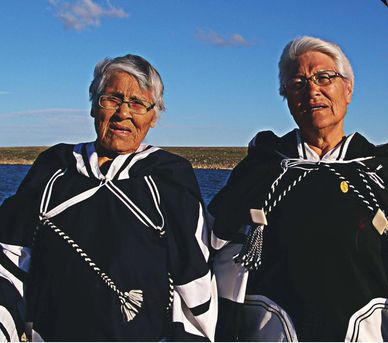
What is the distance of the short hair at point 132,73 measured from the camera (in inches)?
126

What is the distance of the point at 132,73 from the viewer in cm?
318

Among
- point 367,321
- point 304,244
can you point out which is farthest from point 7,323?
point 367,321

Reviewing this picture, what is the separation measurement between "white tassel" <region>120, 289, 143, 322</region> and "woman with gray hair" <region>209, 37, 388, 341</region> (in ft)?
2.06

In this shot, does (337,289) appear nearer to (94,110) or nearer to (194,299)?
(194,299)

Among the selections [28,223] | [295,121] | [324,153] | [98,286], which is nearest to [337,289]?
[324,153]

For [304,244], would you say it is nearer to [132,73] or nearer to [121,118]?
[121,118]

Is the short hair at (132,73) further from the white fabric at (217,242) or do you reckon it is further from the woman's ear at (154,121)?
the white fabric at (217,242)

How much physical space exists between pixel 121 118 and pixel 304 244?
1281 millimetres

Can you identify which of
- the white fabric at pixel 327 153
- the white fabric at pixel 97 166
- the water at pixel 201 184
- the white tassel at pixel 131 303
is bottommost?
the water at pixel 201 184

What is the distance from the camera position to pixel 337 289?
3096 mm

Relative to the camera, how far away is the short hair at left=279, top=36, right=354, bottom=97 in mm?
3307

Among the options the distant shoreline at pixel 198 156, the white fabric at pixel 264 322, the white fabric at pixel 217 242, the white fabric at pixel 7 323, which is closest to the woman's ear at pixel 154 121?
the white fabric at pixel 217 242

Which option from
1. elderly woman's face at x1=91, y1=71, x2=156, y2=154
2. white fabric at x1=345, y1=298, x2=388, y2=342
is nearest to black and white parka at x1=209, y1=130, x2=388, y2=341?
white fabric at x1=345, y1=298, x2=388, y2=342

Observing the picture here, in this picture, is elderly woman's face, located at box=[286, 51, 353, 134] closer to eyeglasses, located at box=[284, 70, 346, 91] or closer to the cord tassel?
eyeglasses, located at box=[284, 70, 346, 91]
